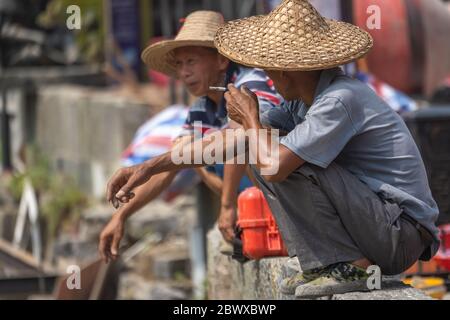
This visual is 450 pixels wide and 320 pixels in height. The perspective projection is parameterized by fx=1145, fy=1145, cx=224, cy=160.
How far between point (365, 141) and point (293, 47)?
1.47 ft

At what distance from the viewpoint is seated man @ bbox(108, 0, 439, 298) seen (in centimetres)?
419

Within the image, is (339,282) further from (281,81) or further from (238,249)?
(238,249)

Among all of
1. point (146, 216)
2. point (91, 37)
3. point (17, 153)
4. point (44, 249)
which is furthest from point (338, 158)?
point (91, 37)

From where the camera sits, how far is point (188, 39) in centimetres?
544

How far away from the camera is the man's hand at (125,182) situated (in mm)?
4422

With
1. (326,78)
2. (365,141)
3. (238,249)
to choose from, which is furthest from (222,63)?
(365,141)

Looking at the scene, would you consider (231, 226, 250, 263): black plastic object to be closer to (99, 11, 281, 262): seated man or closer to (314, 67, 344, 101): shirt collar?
(99, 11, 281, 262): seated man

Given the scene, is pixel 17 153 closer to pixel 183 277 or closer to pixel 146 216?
pixel 146 216

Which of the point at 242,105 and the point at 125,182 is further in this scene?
the point at 125,182

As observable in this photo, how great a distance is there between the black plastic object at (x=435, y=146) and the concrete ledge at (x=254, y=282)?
4.97ft

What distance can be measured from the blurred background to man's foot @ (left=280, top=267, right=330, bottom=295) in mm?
1432

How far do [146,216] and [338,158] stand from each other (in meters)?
7.36

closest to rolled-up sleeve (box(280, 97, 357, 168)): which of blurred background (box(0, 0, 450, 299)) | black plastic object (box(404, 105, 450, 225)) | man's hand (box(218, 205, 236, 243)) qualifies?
man's hand (box(218, 205, 236, 243))
